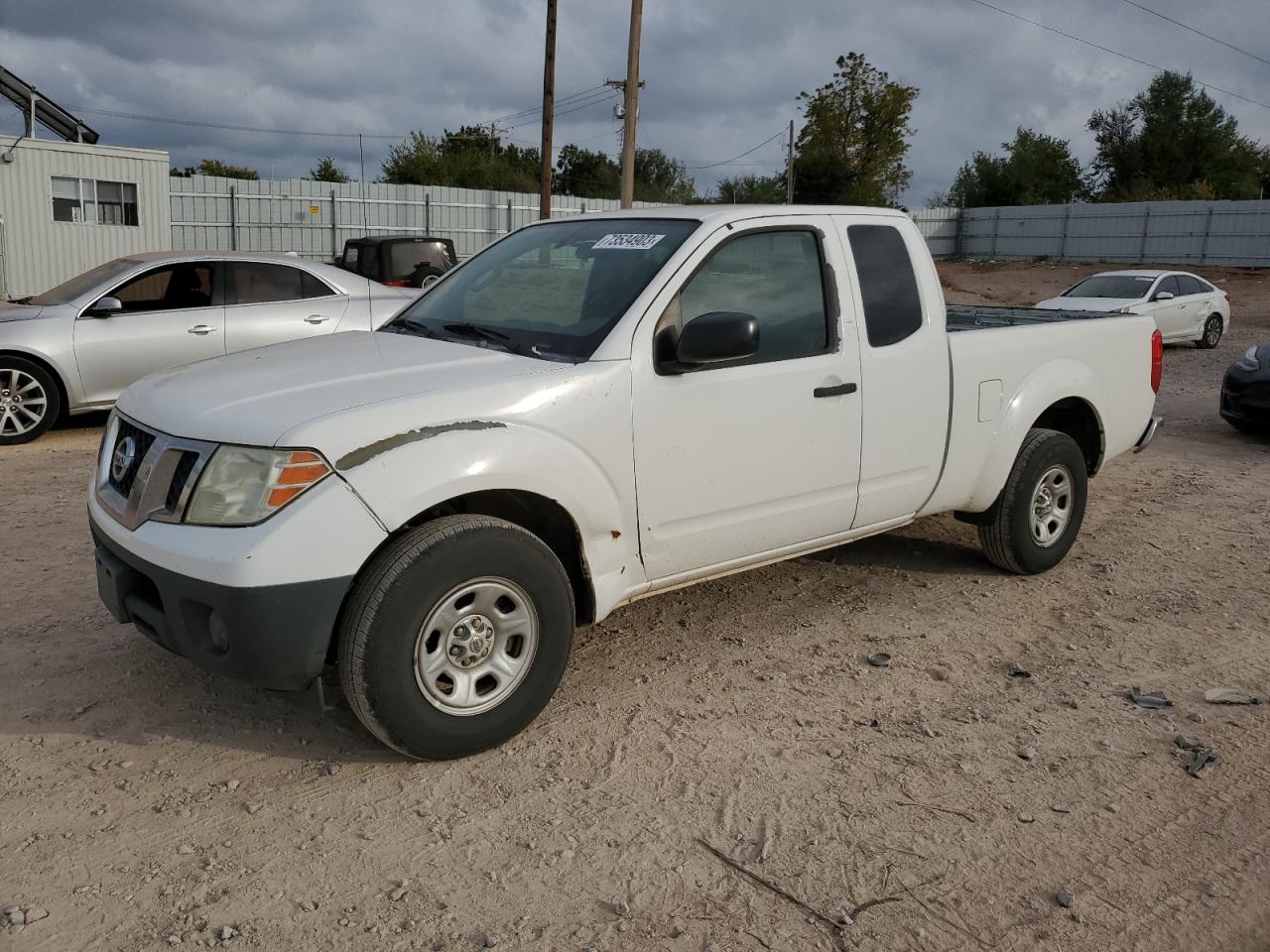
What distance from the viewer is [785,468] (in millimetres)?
4371

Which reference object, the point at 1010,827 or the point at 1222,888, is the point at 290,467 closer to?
the point at 1010,827

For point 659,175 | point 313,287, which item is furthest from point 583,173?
point 313,287

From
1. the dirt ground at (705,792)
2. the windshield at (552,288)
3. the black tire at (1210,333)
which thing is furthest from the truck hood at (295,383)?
the black tire at (1210,333)

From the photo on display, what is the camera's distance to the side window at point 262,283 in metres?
9.58

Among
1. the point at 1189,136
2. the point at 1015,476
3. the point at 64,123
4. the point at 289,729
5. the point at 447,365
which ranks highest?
the point at 1189,136

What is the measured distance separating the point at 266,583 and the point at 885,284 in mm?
2949

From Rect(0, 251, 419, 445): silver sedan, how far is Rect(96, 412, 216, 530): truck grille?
5.65m

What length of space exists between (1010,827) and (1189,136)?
59.0 metres

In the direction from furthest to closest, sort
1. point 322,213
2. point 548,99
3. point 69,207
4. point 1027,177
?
point 1027,177 < point 322,213 < point 548,99 < point 69,207

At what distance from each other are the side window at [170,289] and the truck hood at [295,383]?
5622 mm

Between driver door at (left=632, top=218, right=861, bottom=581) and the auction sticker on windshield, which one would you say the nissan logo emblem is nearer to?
driver door at (left=632, top=218, right=861, bottom=581)

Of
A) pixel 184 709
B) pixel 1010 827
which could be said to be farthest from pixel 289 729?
pixel 1010 827

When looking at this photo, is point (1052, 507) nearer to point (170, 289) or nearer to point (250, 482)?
point (250, 482)

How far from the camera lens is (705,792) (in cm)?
348
